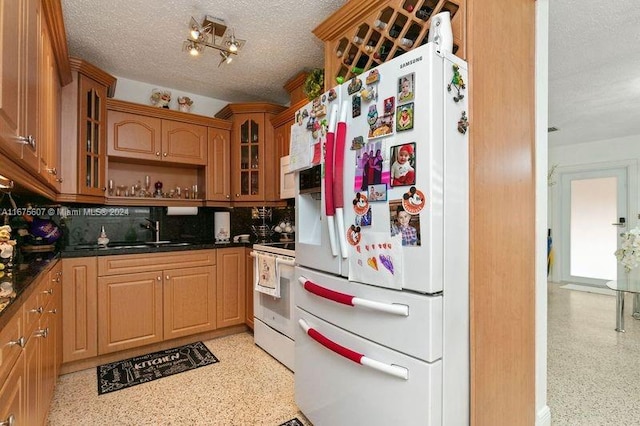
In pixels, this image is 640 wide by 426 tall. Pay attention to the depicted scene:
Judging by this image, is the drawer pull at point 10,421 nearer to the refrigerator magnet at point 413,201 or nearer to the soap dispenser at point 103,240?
the refrigerator magnet at point 413,201

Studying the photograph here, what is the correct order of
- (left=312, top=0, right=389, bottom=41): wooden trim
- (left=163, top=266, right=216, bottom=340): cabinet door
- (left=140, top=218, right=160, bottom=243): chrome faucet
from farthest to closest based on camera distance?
(left=140, top=218, right=160, bottom=243): chrome faucet → (left=163, top=266, right=216, bottom=340): cabinet door → (left=312, top=0, right=389, bottom=41): wooden trim

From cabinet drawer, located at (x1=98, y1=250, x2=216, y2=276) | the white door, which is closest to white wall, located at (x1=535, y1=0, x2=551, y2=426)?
cabinet drawer, located at (x1=98, y1=250, x2=216, y2=276)

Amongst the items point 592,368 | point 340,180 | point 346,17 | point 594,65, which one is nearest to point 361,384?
point 340,180

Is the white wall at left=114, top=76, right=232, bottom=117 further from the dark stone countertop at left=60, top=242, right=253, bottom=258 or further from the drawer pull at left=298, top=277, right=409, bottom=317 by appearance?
the drawer pull at left=298, top=277, right=409, bottom=317

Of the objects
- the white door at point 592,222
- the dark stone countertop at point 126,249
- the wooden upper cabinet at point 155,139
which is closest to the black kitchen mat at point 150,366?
the dark stone countertop at point 126,249

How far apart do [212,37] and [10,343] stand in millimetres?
2146

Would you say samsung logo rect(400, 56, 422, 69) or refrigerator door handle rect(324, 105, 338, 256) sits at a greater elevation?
samsung logo rect(400, 56, 422, 69)

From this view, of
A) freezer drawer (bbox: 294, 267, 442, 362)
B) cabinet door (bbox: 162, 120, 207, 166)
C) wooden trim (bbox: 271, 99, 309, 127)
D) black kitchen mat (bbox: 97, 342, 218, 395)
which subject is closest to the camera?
freezer drawer (bbox: 294, 267, 442, 362)

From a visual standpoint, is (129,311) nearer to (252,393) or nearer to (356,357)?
(252,393)

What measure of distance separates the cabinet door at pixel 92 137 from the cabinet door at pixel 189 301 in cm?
94

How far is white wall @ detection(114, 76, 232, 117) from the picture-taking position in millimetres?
3129

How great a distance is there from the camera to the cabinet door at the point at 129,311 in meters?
2.54

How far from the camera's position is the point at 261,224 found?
12.3 ft

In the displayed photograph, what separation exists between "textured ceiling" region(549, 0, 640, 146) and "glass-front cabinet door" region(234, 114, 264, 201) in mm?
2535
